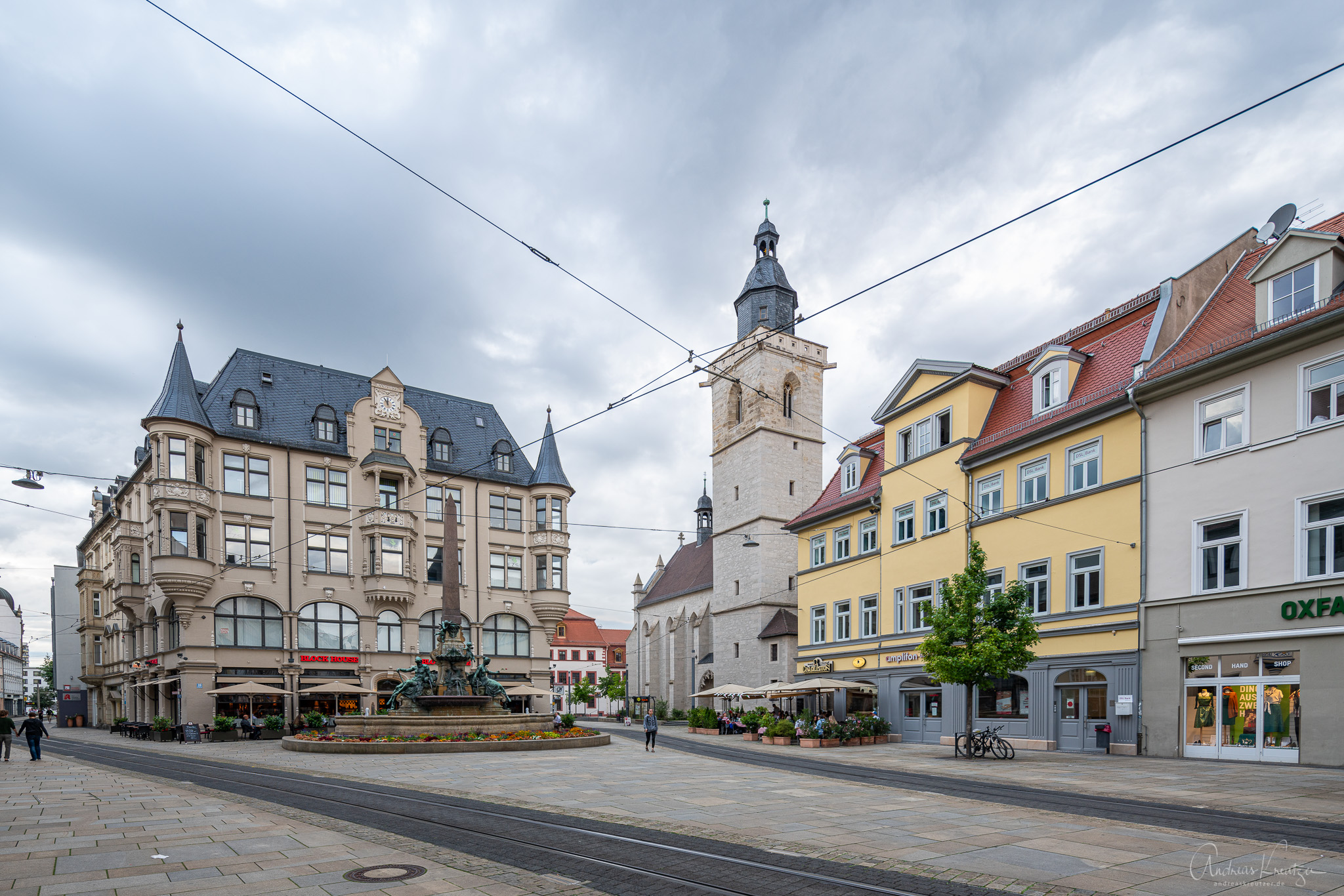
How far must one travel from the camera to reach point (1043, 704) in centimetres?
2506

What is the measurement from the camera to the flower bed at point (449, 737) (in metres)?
25.5

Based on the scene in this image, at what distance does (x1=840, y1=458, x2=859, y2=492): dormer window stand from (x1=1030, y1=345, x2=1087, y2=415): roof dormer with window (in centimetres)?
1049

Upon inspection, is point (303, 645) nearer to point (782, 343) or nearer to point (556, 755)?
point (556, 755)

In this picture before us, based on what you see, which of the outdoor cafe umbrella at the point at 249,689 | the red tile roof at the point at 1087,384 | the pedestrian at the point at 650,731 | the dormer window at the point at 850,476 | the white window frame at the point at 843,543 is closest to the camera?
the red tile roof at the point at 1087,384

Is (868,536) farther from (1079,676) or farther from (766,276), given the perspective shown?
(766,276)

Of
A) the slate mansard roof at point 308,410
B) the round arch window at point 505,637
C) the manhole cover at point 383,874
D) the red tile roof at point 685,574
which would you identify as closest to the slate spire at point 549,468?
the slate mansard roof at point 308,410

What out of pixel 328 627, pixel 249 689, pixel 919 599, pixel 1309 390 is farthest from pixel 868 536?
pixel 249 689

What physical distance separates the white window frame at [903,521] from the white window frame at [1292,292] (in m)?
13.8

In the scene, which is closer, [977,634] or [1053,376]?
[977,634]

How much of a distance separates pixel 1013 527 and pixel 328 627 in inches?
1325

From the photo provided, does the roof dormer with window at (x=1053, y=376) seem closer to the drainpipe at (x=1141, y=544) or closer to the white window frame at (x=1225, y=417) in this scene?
the drainpipe at (x=1141, y=544)

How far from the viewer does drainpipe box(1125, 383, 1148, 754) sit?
71.5 ft

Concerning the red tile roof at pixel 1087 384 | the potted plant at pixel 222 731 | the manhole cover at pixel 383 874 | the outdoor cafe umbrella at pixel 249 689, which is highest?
the red tile roof at pixel 1087 384

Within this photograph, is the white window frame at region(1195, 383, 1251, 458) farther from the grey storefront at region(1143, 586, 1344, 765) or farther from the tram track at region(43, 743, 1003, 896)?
the tram track at region(43, 743, 1003, 896)
